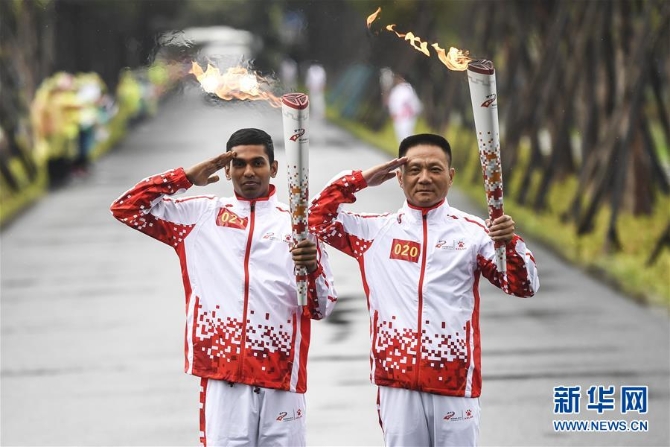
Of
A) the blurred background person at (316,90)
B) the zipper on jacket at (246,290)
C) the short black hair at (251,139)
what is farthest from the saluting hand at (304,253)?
the blurred background person at (316,90)

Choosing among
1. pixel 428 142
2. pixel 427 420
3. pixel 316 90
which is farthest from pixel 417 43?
pixel 316 90

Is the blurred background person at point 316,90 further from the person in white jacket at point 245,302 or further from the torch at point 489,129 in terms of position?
the torch at point 489,129

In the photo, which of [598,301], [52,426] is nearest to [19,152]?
[598,301]

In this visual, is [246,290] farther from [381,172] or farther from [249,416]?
[381,172]

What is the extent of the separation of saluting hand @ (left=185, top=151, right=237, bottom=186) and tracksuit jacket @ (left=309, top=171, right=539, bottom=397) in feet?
1.16

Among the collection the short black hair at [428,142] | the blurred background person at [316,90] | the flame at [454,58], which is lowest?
the short black hair at [428,142]

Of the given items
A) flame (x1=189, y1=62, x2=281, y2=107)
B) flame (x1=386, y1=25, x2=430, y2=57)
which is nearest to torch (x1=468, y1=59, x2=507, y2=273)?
flame (x1=386, y1=25, x2=430, y2=57)

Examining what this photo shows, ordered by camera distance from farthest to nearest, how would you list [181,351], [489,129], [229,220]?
1. [181,351]
2. [229,220]
3. [489,129]

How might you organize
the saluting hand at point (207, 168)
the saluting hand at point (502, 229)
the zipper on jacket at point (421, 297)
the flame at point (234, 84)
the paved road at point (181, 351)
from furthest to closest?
the paved road at point (181, 351), the flame at point (234, 84), the saluting hand at point (207, 168), the zipper on jacket at point (421, 297), the saluting hand at point (502, 229)

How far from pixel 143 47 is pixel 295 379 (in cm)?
297

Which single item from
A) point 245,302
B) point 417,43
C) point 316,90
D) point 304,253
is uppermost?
point 316,90

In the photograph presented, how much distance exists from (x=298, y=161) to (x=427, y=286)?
62 cm

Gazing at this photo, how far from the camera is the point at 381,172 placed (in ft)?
17.1

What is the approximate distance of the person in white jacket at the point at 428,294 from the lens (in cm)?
500
